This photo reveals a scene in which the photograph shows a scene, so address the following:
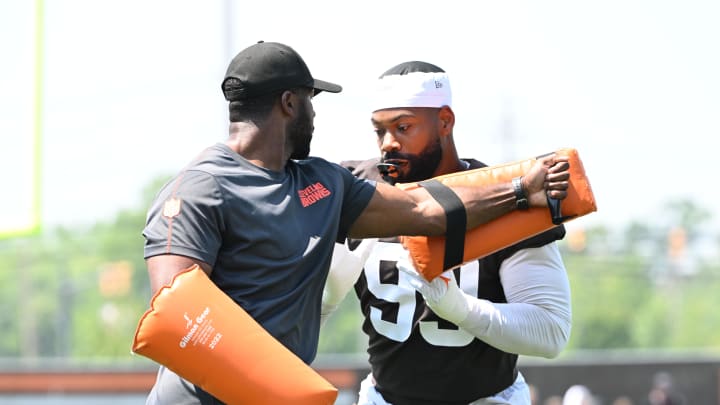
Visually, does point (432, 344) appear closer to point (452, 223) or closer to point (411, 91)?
point (452, 223)

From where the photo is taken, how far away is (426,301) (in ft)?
15.1

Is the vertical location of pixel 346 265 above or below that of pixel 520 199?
below

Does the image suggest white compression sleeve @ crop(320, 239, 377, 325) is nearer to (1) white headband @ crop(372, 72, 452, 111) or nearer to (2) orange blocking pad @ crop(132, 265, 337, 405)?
(1) white headband @ crop(372, 72, 452, 111)

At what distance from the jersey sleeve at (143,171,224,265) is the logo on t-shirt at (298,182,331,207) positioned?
0.33m

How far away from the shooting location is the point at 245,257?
3.81m

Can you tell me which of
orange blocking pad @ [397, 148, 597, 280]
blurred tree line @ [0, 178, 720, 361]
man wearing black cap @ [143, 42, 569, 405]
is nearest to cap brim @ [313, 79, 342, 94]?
man wearing black cap @ [143, 42, 569, 405]

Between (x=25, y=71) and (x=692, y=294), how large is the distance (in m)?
27.9

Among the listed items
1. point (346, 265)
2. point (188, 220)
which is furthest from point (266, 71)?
point (346, 265)

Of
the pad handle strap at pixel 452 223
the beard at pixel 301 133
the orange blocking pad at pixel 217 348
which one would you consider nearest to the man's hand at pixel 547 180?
the pad handle strap at pixel 452 223

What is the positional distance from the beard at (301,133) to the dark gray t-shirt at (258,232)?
0.06 metres

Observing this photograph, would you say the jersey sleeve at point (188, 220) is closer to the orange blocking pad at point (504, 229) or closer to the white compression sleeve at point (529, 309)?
the orange blocking pad at point (504, 229)

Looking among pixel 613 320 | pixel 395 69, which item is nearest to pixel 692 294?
pixel 613 320

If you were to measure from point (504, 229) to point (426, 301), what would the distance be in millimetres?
432

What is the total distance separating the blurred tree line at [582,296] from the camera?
31.8m
